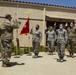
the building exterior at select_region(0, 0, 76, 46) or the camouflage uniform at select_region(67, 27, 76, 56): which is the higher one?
the building exterior at select_region(0, 0, 76, 46)

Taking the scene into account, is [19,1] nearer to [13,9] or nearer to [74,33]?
[13,9]

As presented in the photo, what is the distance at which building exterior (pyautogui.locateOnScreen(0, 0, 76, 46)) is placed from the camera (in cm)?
2444

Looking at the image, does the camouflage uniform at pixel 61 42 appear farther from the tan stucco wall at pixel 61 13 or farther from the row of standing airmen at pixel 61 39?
the tan stucco wall at pixel 61 13

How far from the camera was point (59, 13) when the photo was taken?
88.4 feet

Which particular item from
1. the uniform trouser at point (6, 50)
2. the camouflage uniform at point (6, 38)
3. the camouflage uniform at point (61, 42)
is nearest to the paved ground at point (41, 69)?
the uniform trouser at point (6, 50)

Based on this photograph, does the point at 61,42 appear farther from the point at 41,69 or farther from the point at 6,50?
the point at 6,50

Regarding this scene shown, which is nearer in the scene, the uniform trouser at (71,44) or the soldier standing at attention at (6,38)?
the soldier standing at attention at (6,38)

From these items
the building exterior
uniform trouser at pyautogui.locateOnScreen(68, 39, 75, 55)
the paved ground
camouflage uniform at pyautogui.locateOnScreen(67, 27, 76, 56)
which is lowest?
the paved ground

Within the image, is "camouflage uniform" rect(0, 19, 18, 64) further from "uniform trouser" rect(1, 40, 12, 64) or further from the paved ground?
the paved ground

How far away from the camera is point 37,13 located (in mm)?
25594

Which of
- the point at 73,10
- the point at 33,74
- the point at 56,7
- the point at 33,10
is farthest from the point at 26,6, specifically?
the point at 33,74

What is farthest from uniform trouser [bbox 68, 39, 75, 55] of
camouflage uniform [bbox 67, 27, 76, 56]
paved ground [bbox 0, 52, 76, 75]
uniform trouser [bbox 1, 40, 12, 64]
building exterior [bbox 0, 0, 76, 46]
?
building exterior [bbox 0, 0, 76, 46]

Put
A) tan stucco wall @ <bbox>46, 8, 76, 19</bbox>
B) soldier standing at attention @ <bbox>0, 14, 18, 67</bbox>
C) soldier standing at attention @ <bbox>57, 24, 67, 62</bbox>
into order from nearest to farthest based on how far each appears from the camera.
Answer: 1. soldier standing at attention @ <bbox>0, 14, 18, 67</bbox>
2. soldier standing at attention @ <bbox>57, 24, 67, 62</bbox>
3. tan stucco wall @ <bbox>46, 8, 76, 19</bbox>

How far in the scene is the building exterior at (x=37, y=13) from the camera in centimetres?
2444
